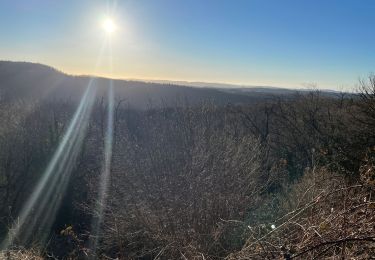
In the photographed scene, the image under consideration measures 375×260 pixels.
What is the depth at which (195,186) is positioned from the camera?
1291cm

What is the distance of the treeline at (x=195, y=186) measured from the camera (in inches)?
156

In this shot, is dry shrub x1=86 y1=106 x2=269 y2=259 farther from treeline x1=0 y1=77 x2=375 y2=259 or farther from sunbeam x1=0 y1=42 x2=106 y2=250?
sunbeam x1=0 y1=42 x2=106 y2=250

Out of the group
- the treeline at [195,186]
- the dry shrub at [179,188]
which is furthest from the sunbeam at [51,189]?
the dry shrub at [179,188]

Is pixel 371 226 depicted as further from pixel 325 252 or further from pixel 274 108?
pixel 274 108

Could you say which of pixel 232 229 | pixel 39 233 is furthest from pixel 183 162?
pixel 39 233

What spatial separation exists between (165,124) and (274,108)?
15.9 m

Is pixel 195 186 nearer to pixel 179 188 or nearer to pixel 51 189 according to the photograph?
pixel 179 188

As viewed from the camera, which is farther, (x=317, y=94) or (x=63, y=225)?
(x=317, y=94)

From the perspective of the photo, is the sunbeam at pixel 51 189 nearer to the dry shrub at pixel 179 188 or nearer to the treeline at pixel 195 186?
the treeline at pixel 195 186

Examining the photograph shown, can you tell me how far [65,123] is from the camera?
24750 mm

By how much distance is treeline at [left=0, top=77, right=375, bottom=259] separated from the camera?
3.96 metres

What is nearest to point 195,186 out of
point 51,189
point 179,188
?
point 179,188

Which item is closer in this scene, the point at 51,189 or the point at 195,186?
the point at 195,186

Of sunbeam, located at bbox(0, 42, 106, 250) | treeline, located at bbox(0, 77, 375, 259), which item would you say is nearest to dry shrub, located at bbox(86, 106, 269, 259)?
treeline, located at bbox(0, 77, 375, 259)
